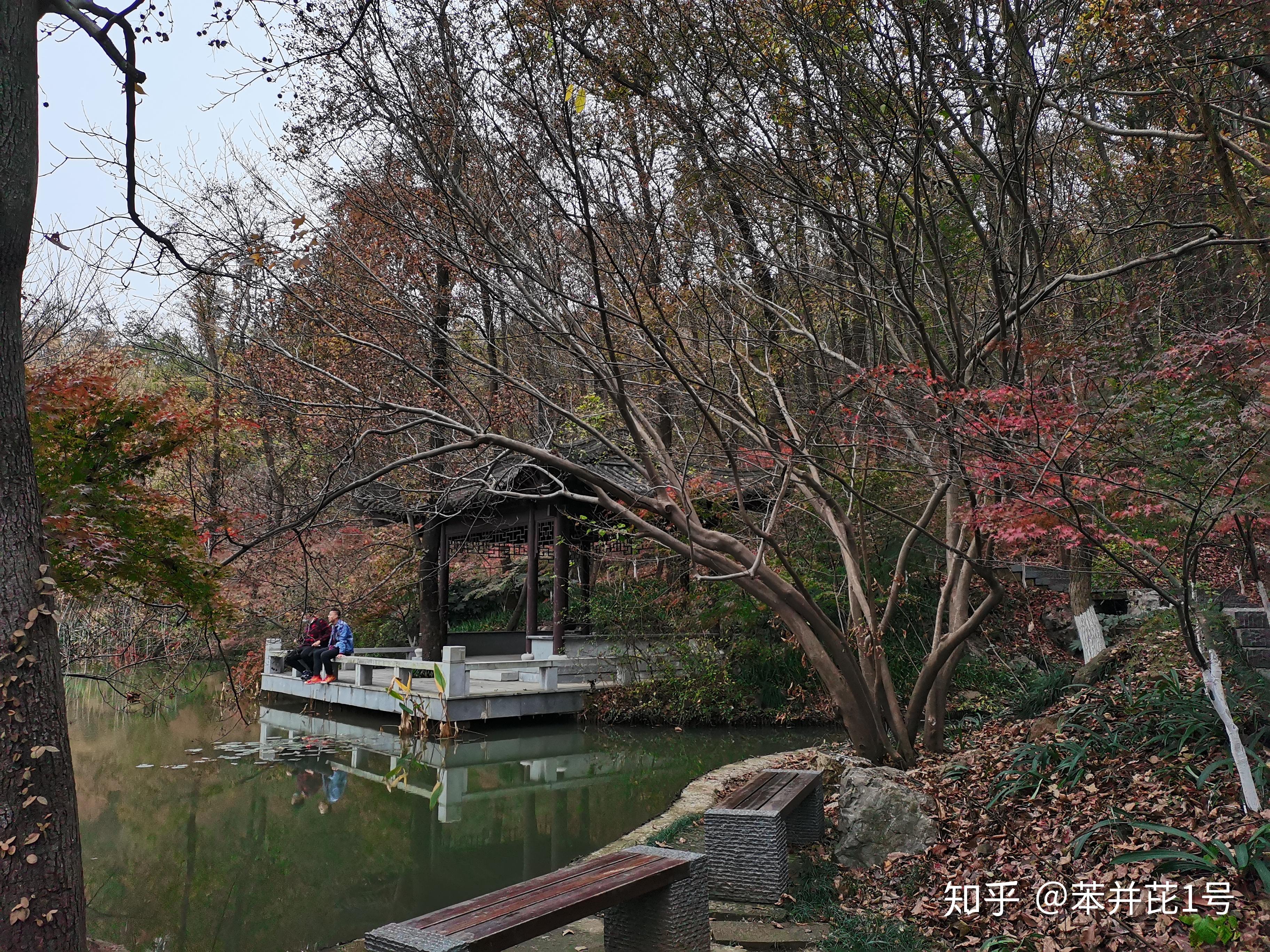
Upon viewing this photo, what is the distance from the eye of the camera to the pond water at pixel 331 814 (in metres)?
5.71

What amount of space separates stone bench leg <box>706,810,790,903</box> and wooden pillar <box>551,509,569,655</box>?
922 cm

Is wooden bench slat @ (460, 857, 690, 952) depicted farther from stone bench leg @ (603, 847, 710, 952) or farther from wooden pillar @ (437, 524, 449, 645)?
wooden pillar @ (437, 524, 449, 645)

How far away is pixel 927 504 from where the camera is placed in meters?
6.97

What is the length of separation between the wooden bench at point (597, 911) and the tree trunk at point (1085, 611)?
22.8 feet

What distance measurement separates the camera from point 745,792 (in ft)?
16.5

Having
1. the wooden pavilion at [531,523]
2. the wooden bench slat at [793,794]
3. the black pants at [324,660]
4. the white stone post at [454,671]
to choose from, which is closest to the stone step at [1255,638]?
the wooden bench slat at [793,794]

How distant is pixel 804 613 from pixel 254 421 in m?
5.15

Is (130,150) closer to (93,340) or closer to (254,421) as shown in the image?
(254,421)

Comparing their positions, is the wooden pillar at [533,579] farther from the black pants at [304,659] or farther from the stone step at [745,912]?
the stone step at [745,912]

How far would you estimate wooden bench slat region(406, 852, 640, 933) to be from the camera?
2861 millimetres

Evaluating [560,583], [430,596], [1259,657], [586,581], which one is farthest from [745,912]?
[430,596]

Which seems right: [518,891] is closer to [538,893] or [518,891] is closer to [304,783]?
[538,893]

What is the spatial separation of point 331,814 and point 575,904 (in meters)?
5.91

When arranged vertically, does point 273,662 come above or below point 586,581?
below
